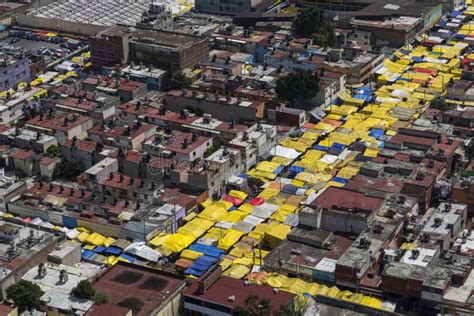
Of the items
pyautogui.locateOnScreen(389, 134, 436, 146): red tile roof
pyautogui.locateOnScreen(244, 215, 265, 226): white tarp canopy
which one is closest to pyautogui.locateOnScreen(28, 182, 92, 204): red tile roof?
pyautogui.locateOnScreen(244, 215, 265, 226): white tarp canopy

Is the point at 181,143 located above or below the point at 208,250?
above

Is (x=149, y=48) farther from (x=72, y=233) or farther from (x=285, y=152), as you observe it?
(x=72, y=233)

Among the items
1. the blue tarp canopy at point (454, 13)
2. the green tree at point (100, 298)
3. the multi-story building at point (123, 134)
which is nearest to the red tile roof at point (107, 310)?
the green tree at point (100, 298)

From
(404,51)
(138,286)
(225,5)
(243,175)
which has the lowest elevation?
Answer: (138,286)

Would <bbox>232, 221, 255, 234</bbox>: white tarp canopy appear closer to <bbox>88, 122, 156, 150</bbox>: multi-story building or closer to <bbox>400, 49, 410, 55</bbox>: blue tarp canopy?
<bbox>88, 122, 156, 150</bbox>: multi-story building

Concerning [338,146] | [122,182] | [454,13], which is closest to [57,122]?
[122,182]

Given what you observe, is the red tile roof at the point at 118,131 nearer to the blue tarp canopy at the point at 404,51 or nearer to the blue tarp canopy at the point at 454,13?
the blue tarp canopy at the point at 404,51
